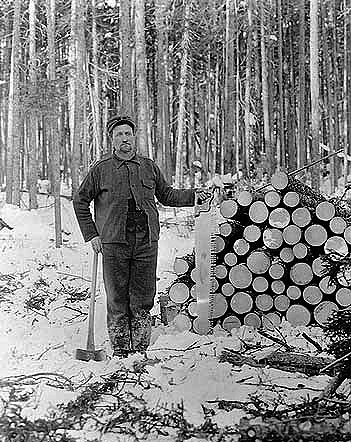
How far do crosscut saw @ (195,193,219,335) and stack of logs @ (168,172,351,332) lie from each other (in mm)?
147

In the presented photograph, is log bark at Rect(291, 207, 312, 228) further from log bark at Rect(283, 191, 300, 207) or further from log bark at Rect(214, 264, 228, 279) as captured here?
log bark at Rect(214, 264, 228, 279)

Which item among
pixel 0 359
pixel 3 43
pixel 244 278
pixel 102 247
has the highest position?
pixel 3 43

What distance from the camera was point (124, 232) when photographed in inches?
161

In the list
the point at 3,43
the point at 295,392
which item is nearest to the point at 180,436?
the point at 295,392

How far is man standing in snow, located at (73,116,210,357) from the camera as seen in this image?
4.12 metres

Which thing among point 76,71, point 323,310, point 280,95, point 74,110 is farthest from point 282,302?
point 280,95

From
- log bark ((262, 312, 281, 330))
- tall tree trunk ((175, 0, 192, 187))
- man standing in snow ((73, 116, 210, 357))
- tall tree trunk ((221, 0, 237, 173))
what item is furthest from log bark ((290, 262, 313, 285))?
tall tree trunk ((175, 0, 192, 187))

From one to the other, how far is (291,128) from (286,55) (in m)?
2.82

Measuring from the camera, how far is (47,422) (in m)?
2.42

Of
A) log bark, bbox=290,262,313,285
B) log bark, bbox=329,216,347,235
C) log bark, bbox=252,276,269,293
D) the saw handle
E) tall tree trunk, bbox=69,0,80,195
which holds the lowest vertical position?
log bark, bbox=252,276,269,293

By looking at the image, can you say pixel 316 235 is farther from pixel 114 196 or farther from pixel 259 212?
pixel 114 196

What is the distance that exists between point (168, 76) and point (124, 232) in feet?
52.5

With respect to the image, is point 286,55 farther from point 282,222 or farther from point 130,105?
point 282,222

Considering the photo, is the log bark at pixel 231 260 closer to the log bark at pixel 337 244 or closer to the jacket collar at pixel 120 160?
the log bark at pixel 337 244
